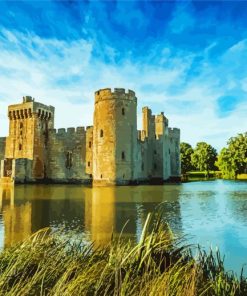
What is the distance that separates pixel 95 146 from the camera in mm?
32062

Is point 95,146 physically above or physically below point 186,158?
below

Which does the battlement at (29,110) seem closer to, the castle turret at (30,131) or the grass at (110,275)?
the castle turret at (30,131)

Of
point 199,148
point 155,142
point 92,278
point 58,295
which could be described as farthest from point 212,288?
point 199,148

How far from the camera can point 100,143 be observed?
3147cm

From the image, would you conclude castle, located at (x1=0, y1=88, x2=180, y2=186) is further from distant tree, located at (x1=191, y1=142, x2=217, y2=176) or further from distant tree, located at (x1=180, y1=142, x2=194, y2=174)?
distant tree, located at (x1=191, y1=142, x2=217, y2=176)

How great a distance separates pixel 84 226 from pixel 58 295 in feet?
22.0

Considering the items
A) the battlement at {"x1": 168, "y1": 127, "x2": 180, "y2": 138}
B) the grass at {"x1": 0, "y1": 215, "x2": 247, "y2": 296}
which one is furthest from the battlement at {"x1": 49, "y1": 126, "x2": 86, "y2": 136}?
the grass at {"x1": 0, "y1": 215, "x2": 247, "y2": 296}

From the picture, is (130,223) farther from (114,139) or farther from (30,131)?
(30,131)

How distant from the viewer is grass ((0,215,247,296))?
3539 mm

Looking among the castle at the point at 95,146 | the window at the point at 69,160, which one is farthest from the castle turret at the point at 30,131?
the window at the point at 69,160

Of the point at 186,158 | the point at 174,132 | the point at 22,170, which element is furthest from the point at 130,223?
the point at 186,158

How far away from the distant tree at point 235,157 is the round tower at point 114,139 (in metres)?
24.5

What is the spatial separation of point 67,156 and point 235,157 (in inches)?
1014

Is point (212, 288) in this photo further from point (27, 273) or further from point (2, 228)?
point (2, 228)
